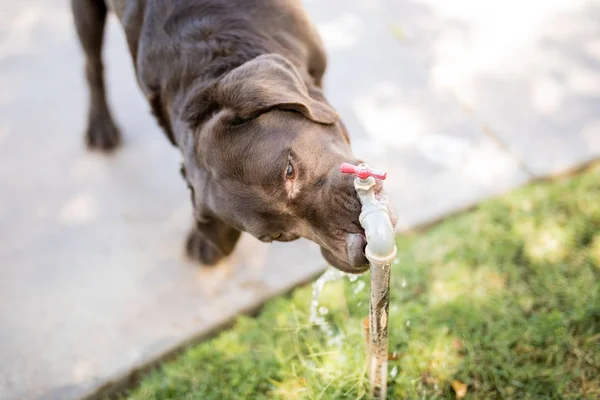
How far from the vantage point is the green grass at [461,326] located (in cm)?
242

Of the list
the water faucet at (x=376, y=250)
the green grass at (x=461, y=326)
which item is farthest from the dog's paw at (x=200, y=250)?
the water faucet at (x=376, y=250)

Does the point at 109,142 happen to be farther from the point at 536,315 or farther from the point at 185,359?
the point at 536,315

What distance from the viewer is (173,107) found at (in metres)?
2.65

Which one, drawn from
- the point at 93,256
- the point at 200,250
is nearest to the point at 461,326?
the point at 200,250

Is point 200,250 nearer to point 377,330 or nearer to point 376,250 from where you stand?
point 377,330

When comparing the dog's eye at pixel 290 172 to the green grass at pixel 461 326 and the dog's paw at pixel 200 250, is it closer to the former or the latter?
the green grass at pixel 461 326

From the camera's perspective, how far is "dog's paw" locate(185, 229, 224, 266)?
3.24 metres

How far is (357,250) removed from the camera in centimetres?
191

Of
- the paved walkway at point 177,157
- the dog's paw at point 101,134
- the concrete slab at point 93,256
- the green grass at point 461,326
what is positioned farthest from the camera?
the dog's paw at point 101,134

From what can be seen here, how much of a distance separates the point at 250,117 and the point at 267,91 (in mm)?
129

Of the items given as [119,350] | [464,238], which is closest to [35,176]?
[119,350]

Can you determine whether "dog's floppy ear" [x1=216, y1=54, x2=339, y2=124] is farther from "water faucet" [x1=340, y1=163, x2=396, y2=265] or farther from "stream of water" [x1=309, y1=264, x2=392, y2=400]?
"stream of water" [x1=309, y1=264, x2=392, y2=400]

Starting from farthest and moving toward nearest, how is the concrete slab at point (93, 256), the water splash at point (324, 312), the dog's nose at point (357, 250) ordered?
the concrete slab at point (93, 256) → the water splash at point (324, 312) → the dog's nose at point (357, 250)

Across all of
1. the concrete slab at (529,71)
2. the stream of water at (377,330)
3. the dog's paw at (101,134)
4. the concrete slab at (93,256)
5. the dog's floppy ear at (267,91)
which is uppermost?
the dog's floppy ear at (267,91)
